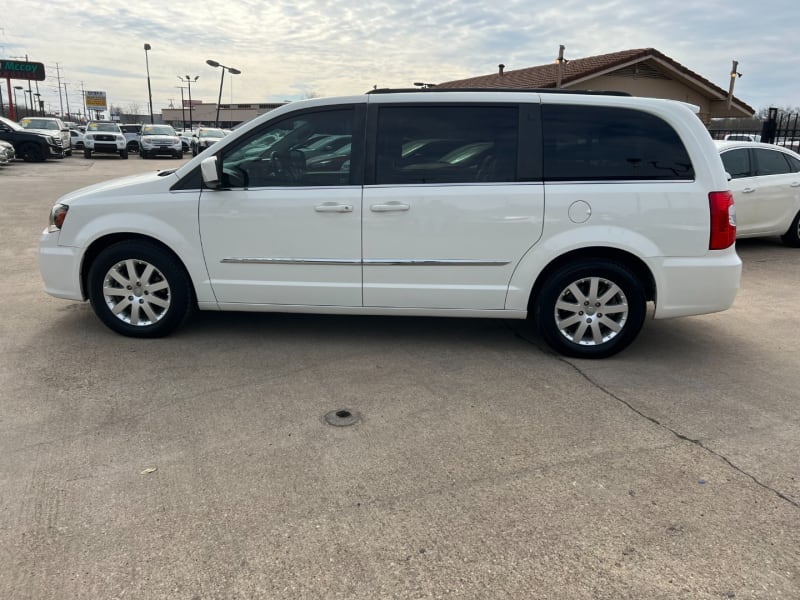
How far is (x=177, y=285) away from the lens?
15.5 feet

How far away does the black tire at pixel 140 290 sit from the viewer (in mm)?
4719

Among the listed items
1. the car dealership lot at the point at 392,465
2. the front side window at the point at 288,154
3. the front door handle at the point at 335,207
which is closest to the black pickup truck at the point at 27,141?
the car dealership lot at the point at 392,465

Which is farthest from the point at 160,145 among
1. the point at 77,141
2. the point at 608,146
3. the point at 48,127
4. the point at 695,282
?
the point at 695,282

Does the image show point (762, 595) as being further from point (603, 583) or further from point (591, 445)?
point (591, 445)

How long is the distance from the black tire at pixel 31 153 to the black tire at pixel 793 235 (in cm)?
2639

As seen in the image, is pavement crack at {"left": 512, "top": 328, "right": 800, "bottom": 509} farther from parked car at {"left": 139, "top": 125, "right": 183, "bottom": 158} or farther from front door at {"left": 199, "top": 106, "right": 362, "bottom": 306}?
parked car at {"left": 139, "top": 125, "right": 183, "bottom": 158}

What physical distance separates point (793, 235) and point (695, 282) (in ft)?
20.9

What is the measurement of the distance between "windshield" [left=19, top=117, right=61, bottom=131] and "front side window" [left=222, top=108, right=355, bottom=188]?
90.0 feet

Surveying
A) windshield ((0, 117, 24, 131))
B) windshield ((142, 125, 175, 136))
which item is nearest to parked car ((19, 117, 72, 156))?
windshield ((0, 117, 24, 131))

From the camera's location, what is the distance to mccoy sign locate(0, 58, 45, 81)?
44438mm

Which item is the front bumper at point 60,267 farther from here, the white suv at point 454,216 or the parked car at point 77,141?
the parked car at point 77,141

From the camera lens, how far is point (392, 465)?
10.2 ft

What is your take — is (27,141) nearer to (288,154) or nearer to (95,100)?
(288,154)

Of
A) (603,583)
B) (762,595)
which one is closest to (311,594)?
(603,583)
